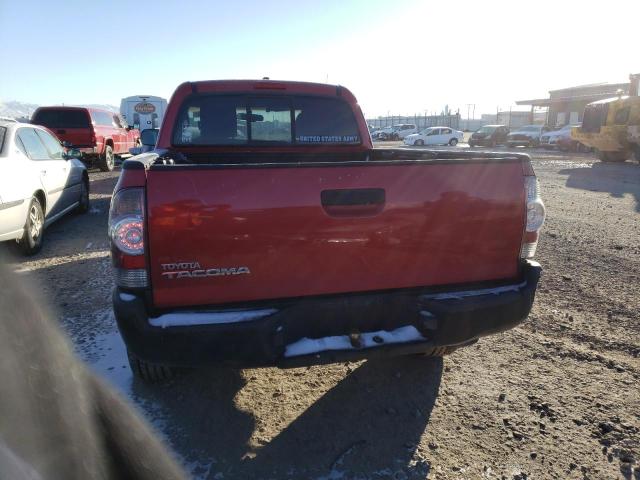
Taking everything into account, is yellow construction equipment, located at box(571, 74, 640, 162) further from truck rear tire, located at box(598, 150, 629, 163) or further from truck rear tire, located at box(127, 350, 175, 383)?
truck rear tire, located at box(127, 350, 175, 383)

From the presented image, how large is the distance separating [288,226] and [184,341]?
2.45 feet

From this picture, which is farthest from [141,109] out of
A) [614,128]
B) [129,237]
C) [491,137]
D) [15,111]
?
[15,111]

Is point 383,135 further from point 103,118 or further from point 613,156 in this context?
point 103,118

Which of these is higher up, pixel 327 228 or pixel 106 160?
pixel 327 228

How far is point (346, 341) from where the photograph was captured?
7.85 feet

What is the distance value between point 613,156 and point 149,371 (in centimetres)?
2286

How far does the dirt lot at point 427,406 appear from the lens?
236 centimetres

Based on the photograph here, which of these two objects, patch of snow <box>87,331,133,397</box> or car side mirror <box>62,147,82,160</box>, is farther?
car side mirror <box>62,147,82,160</box>

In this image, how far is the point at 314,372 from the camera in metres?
3.26

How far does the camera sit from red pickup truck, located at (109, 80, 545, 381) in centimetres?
215

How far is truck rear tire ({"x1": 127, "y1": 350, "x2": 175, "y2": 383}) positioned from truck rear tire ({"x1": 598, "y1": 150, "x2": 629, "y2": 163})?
2270cm

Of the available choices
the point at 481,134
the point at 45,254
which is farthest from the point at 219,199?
the point at 481,134

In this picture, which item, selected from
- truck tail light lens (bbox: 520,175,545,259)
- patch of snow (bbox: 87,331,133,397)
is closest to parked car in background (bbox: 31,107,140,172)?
patch of snow (bbox: 87,331,133,397)

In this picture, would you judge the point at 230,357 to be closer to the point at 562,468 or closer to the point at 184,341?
the point at 184,341
